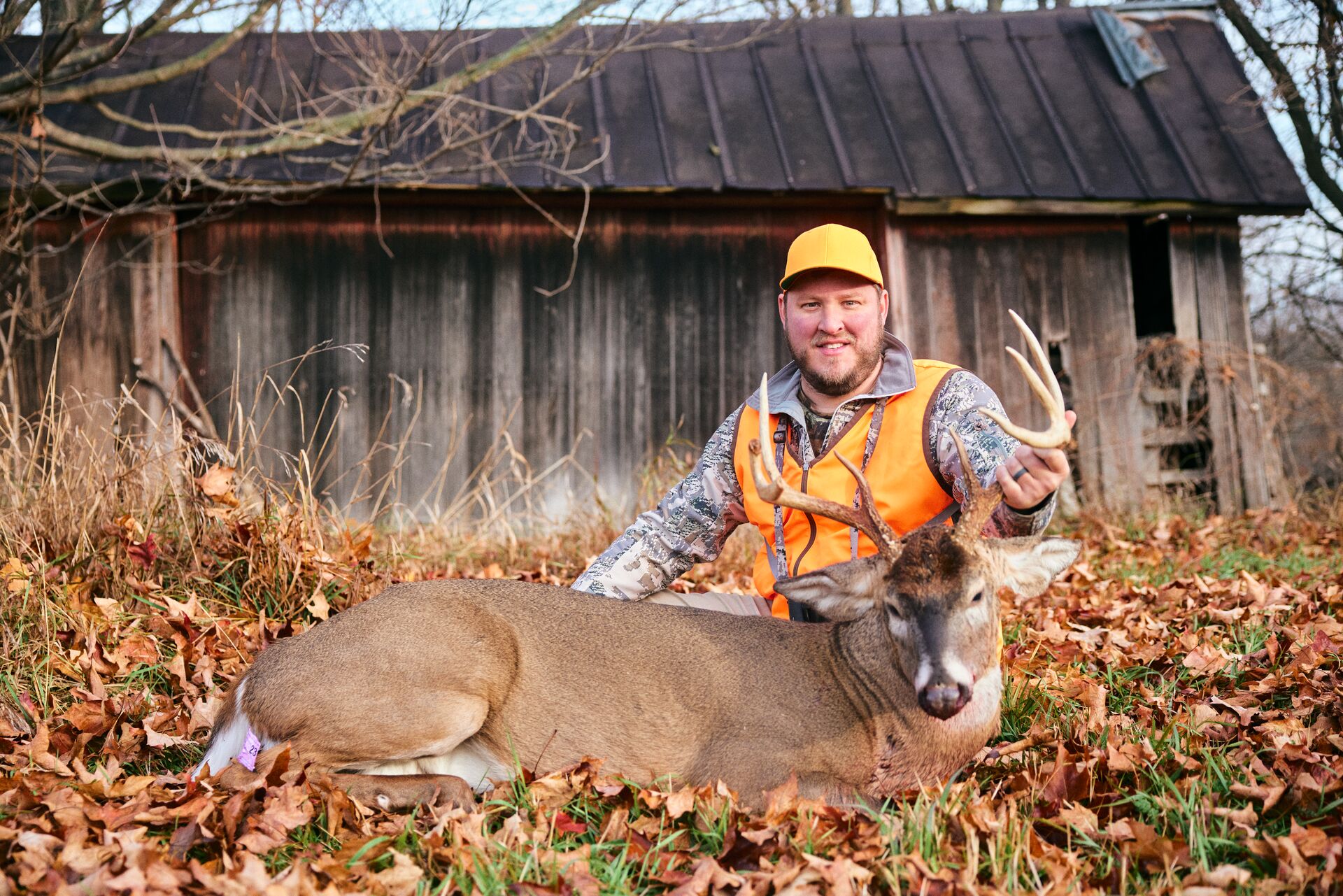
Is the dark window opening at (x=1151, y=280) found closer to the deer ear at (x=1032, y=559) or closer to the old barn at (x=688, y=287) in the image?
the old barn at (x=688, y=287)

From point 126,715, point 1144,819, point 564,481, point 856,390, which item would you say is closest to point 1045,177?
point 564,481

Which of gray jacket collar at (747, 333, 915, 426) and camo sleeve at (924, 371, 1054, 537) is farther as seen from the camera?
gray jacket collar at (747, 333, 915, 426)

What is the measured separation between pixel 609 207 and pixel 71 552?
564cm

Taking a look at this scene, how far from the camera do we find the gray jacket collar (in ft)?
14.4

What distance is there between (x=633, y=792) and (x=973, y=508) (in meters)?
1.33

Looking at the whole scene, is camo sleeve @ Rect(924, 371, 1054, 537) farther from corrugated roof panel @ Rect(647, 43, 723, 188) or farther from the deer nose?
corrugated roof panel @ Rect(647, 43, 723, 188)

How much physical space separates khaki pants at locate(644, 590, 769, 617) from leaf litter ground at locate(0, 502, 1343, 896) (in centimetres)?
107

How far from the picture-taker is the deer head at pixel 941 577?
314cm

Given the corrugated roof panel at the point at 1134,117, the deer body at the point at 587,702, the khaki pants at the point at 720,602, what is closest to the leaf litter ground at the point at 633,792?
the deer body at the point at 587,702

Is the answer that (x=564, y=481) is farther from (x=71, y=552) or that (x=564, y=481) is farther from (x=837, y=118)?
Answer: (x=71, y=552)

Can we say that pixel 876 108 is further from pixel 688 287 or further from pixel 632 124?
pixel 688 287

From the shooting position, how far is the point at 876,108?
9.90 metres

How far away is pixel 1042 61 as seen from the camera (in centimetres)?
1052

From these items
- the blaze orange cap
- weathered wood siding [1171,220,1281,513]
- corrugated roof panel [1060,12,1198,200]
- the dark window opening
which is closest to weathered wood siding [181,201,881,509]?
corrugated roof panel [1060,12,1198,200]
